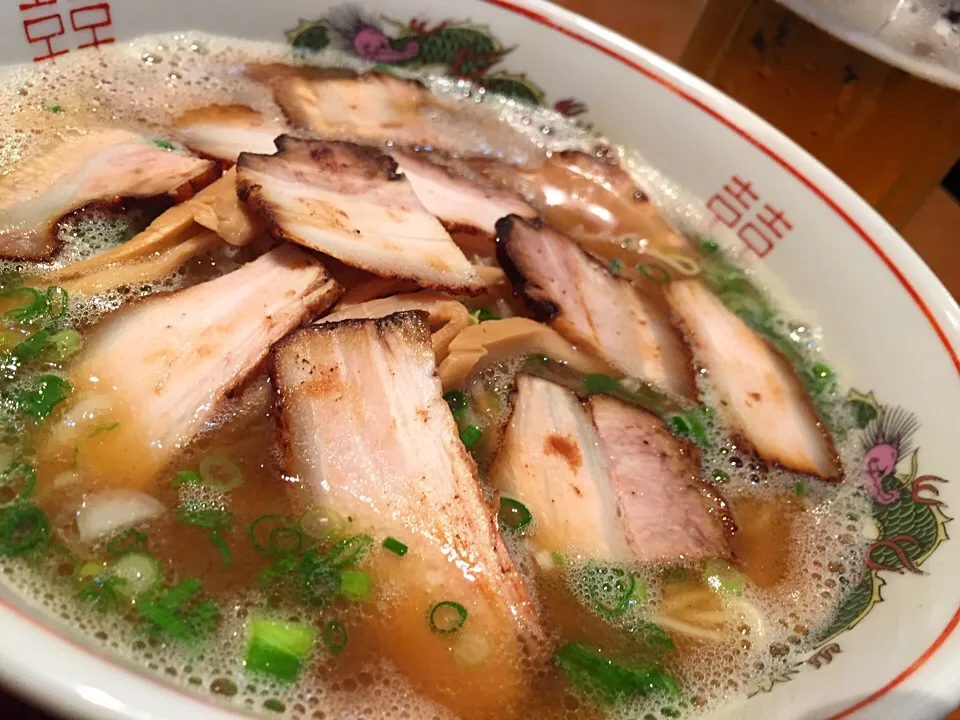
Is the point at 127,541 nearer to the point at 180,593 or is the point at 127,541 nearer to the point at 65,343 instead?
the point at 180,593

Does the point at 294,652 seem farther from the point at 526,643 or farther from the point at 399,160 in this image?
the point at 399,160

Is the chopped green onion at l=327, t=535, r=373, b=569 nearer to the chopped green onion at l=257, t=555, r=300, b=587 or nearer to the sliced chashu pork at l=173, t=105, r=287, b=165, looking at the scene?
the chopped green onion at l=257, t=555, r=300, b=587

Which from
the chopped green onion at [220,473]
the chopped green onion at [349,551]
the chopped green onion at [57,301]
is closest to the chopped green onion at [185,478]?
the chopped green onion at [220,473]

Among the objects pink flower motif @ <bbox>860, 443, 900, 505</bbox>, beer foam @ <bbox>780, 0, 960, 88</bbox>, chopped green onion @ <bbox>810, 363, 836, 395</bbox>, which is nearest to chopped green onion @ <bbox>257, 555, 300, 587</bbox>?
pink flower motif @ <bbox>860, 443, 900, 505</bbox>

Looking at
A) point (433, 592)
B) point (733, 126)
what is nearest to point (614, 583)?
point (433, 592)

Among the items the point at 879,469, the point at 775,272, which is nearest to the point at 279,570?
the point at 879,469
